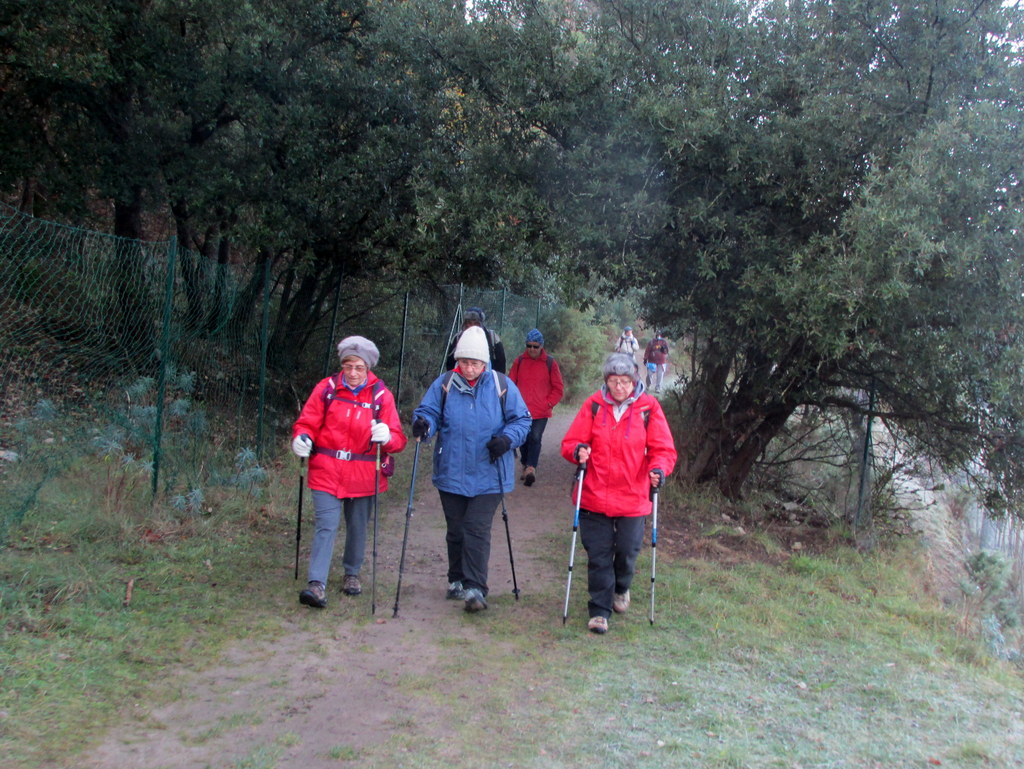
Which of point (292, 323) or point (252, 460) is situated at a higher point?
point (292, 323)

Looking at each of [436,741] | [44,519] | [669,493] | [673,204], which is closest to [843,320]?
[673,204]

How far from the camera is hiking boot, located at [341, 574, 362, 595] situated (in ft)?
19.6

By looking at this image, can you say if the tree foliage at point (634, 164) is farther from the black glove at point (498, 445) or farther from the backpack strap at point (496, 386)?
the black glove at point (498, 445)

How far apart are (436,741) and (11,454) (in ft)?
15.9

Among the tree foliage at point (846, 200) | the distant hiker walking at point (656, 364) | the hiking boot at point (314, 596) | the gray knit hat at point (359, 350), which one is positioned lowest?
the hiking boot at point (314, 596)

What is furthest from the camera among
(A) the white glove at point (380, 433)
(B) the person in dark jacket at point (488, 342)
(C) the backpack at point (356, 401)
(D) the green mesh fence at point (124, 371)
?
(B) the person in dark jacket at point (488, 342)

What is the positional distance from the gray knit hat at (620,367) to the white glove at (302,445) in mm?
1962

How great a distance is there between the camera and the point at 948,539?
41.1ft

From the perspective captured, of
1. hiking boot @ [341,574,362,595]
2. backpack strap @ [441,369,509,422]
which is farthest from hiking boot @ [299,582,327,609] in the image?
backpack strap @ [441,369,509,422]

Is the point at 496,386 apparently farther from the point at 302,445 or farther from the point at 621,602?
the point at 621,602

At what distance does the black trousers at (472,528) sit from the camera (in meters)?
5.80

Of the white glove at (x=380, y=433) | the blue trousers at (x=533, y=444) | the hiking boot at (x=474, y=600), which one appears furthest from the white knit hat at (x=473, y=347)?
the blue trousers at (x=533, y=444)

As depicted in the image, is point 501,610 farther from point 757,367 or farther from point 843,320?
point 757,367

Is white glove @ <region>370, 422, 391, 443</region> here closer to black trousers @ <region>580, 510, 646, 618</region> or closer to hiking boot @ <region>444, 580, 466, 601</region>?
hiking boot @ <region>444, 580, 466, 601</region>
